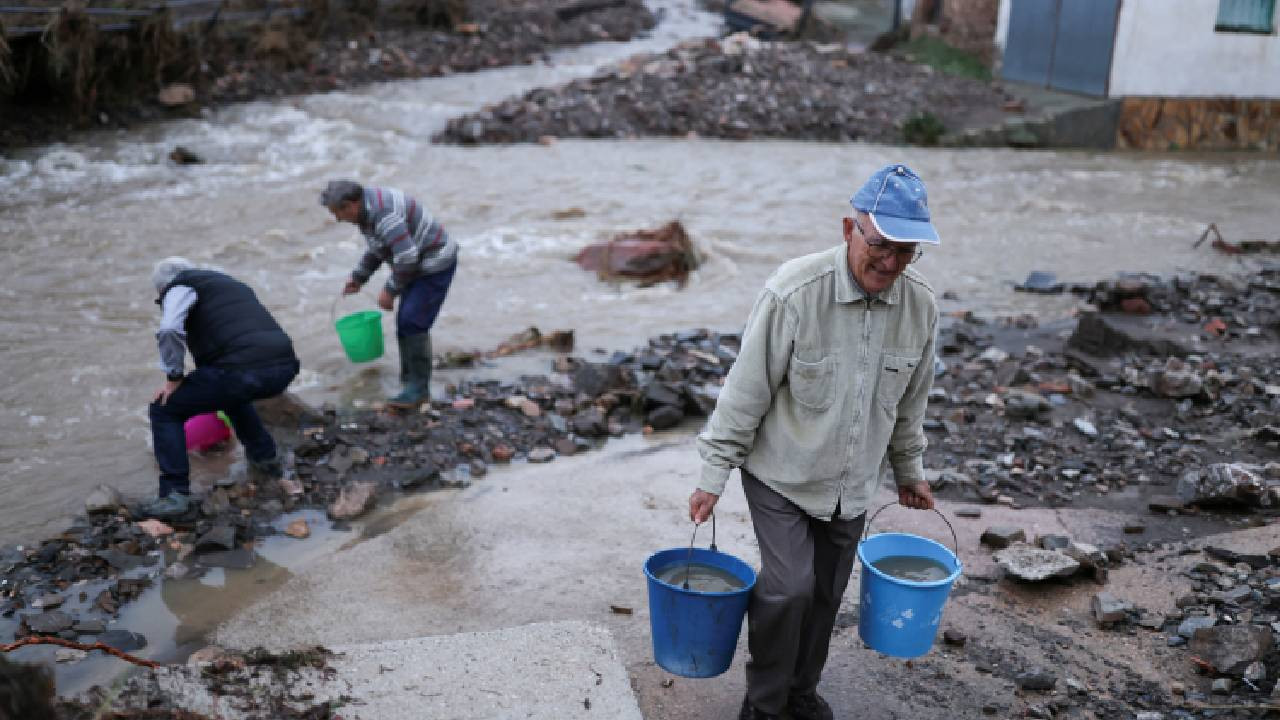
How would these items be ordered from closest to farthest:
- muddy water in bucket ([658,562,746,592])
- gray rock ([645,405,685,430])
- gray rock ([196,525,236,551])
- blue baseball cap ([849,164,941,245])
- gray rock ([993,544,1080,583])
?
blue baseball cap ([849,164,941,245])
muddy water in bucket ([658,562,746,592])
gray rock ([993,544,1080,583])
gray rock ([196,525,236,551])
gray rock ([645,405,685,430])

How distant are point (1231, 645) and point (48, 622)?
4.48 meters

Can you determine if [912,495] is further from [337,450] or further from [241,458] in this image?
[241,458]

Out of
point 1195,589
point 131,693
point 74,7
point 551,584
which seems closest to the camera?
point 131,693

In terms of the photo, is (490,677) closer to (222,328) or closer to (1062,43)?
(222,328)

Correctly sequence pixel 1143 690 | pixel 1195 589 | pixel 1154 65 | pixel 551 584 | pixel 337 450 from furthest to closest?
pixel 1154 65 → pixel 337 450 → pixel 551 584 → pixel 1195 589 → pixel 1143 690

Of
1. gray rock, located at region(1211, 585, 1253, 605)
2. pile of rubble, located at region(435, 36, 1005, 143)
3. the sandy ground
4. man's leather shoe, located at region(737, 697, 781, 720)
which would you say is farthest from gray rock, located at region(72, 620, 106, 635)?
pile of rubble, located at region(435, 36, 1005, 143)

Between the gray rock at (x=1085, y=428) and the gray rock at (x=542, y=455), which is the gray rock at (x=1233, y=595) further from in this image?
the gray rock at (x=542, y=455)

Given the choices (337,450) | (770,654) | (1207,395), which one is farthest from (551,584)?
(1207,395)

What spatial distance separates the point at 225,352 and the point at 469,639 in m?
2.52

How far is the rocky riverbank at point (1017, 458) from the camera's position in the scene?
408cm

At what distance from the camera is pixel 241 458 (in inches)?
242

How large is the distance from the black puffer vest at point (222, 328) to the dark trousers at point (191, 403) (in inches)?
2.6

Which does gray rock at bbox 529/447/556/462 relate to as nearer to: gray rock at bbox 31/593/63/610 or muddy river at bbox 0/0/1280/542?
muddy river at bbox 0/0/1280/542

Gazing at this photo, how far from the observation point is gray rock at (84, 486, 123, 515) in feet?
17.4
